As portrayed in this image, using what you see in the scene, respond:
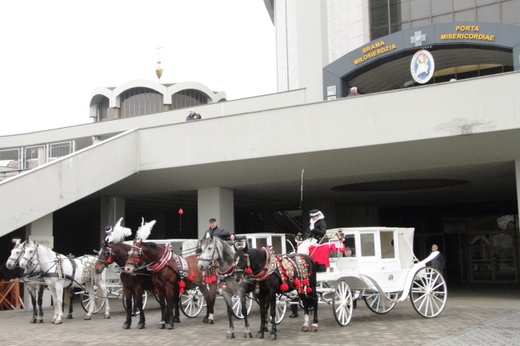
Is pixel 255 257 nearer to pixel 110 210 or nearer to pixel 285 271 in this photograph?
pixel 285 271

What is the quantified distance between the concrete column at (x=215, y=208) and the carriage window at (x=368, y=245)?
954 centimetres

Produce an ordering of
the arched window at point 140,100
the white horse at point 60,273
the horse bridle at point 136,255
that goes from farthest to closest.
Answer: the arched window at point 140,100
the white horse at point 60,273
the horse bridle at point 136,255

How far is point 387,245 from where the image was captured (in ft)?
43.1

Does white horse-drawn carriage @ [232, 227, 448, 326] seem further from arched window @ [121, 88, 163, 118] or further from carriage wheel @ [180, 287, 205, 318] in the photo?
arched window @ [121, 88, 163, 118]

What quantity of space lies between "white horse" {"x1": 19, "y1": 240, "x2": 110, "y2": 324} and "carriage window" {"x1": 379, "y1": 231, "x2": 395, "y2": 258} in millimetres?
7020

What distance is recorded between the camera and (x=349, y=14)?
28.9m

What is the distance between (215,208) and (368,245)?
9.74m

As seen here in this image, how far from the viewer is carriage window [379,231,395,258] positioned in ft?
42.6

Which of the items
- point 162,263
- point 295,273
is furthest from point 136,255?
point 295,273

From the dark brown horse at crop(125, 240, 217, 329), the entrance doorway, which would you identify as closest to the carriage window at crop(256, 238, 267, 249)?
the dark brown horse at crop(125, 240, 217, 329)

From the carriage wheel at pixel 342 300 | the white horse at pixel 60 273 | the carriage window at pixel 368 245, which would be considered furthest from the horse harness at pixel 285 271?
the white horse at pixel 60 273

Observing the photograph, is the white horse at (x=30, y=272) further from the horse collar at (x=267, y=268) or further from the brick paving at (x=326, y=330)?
the horse collar at (x=267, y=268)

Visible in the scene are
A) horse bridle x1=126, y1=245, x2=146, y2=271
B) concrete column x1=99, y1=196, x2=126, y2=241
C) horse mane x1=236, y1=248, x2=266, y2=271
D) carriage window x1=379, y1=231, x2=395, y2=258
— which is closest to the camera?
horse mane x1=236, y1=248, x2=266, y2=271

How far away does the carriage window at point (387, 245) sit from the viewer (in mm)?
12992
